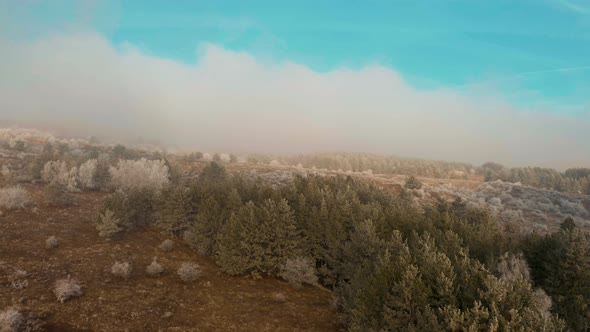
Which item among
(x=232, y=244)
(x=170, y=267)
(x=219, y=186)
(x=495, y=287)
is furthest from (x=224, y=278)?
(x=495, y=287)

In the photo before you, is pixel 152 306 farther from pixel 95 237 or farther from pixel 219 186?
pixel 219 186

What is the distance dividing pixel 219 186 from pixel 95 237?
16913 millimetres

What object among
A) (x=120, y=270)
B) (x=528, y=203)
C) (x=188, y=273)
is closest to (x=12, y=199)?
(x=120, y=270)

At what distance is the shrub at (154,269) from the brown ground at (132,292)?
639mm

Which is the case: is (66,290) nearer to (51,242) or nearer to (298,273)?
(51,242)

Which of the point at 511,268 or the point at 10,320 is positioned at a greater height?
the point at 511,268

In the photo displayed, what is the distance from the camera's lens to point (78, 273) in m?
36.0

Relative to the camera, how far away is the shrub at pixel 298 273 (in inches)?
1580

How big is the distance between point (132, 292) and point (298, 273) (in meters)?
16.5

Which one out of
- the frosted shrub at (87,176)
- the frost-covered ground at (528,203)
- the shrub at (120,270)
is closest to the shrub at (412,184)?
Answer: the frost-covered ground at (528,203)

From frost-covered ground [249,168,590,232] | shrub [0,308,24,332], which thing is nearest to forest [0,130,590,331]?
shrub [0,308,24,332]

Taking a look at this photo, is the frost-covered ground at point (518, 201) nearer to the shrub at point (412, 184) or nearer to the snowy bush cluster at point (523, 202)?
the snowy bush cluster at point (523, 202)

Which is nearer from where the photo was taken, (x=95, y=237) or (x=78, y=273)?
(x=78, y=273)

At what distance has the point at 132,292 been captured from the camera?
34.2m
